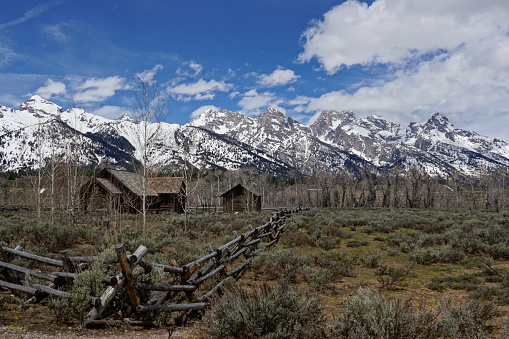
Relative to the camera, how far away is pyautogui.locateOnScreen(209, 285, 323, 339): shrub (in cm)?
414

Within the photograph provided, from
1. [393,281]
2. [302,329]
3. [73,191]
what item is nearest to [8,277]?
[302,329]

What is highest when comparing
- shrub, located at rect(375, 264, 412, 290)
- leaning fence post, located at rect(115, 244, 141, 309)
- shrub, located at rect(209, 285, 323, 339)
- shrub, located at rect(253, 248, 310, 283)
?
leaning fence post, located at rect(115, 244, 141, 309)

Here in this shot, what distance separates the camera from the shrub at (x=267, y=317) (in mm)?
4145

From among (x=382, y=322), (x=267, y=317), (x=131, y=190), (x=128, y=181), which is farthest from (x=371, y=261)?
(x=128, y=181)

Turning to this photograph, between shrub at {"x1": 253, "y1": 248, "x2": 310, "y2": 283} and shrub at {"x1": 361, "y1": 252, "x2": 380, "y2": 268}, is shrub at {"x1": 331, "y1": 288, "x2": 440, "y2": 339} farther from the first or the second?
shrub at {"x1": 361, "y1": 252, "x2": 380, "y2": 268}

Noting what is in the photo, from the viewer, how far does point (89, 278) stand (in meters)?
5.35

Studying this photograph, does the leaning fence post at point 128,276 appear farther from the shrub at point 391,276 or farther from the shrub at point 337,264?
the shrub at point 391,276

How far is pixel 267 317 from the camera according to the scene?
4.30m

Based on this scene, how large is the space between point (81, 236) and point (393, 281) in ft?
45.5

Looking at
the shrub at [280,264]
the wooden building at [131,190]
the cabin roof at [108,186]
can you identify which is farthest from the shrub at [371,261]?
the cabin roof at [108,186]

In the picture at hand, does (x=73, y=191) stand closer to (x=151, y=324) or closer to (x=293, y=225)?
(x=293, y=225)

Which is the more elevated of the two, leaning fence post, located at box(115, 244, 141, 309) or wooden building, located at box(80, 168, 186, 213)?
wooden building, located at box(80, 168, 186, 213)

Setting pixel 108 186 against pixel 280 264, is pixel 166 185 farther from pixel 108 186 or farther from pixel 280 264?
pixel 280 264

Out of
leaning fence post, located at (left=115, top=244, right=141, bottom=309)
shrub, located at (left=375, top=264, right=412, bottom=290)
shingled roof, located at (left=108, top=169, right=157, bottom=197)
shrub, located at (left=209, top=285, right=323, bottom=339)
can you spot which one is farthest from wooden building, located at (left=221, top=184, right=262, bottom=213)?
shrub, located at (left=209, top=285, right=323, bottom=339)
